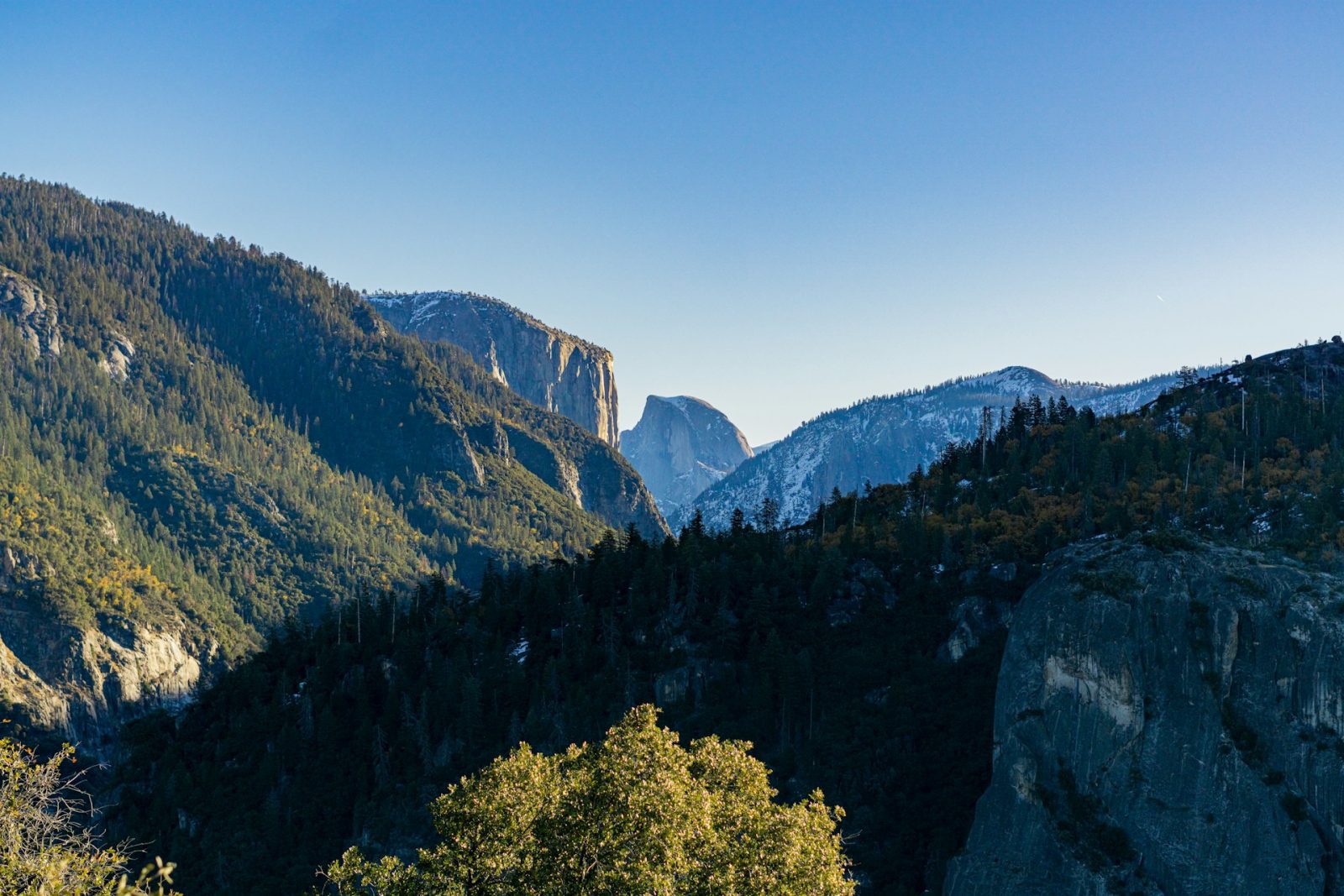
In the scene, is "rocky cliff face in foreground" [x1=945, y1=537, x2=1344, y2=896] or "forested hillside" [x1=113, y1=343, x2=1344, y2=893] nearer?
"rocky cliff face in foreground" [x1=945, y1=537, x2=1344, y2=896]

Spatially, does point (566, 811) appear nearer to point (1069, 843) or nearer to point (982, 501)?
point (1069, 843)

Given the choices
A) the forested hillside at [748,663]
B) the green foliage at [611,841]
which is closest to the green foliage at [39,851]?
the green foliage at [611,841]

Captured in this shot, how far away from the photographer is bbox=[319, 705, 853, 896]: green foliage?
3922 centimetres

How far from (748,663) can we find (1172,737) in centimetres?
5291

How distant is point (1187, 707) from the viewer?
97.1m

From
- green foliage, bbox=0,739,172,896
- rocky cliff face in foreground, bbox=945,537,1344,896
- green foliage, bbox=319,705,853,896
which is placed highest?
green foliage, bbox=0,739,172,896

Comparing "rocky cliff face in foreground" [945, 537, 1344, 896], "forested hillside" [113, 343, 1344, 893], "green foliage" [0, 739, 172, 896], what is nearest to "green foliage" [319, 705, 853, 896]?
"green foliage" [0, 739, 172, 896]

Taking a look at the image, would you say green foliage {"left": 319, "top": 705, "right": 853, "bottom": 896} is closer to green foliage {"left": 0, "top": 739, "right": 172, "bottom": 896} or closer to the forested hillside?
green foliage {"left": 0, "top": 739, "right": 172, "bottom": 896}

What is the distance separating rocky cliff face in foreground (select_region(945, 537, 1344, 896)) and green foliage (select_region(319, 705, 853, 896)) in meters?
59.9

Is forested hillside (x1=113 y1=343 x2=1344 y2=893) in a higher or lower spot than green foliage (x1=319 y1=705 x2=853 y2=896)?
lower

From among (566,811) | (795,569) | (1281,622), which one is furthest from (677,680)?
(566,811)

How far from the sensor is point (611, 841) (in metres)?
40.0

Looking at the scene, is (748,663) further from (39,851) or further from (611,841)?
(39,851)

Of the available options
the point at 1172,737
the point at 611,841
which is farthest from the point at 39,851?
the point at 1172,737
